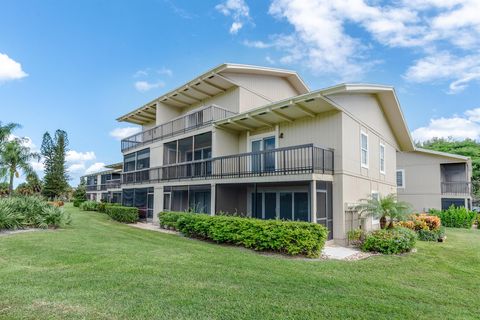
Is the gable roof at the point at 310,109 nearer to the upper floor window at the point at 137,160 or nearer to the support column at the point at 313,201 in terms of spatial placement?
the support column at the point at 313,201

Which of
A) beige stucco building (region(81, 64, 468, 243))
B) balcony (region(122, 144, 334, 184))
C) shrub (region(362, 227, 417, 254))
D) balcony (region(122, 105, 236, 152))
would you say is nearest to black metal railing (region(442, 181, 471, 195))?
beige stucco building (region(81, 64, 468, 243))

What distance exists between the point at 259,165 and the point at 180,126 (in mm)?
8101

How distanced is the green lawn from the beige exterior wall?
51.9ft

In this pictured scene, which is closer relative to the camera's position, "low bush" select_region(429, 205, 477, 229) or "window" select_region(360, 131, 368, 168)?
"window" select_region(360, 131, 368, 168)

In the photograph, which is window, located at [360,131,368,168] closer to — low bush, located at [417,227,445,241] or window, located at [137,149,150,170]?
low bush, located at [417,227,445,241]

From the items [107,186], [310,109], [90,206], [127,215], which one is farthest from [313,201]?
[107,186]

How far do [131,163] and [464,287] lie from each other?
2369cm

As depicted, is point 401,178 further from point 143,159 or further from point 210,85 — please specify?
point 143,159

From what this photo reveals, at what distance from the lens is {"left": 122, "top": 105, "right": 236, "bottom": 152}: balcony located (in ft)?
55.3

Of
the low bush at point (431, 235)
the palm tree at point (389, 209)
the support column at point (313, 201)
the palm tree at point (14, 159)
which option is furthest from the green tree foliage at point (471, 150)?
the palm tree at point (14, 159)

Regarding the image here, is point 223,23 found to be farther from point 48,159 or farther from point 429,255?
point 48,159

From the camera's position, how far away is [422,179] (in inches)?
956

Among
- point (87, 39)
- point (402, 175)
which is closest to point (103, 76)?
point (87, 39)

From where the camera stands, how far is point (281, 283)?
636 cm
